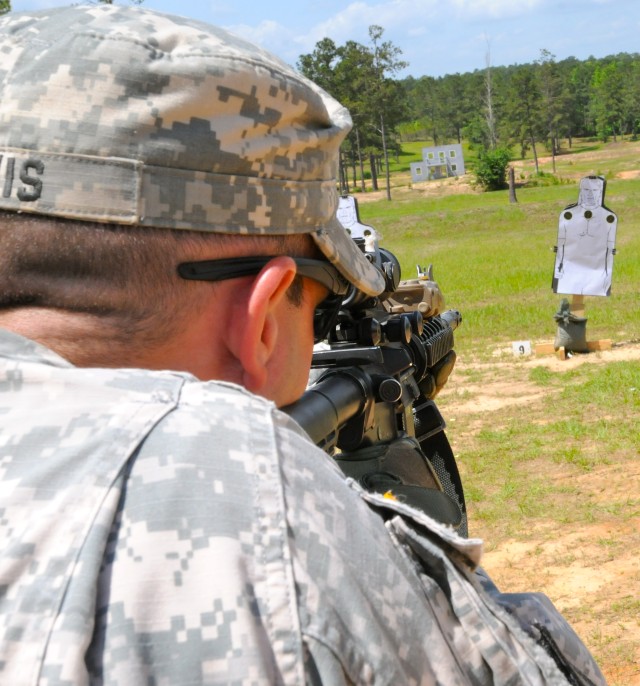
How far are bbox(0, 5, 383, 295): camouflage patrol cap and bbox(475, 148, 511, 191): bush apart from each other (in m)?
53.9

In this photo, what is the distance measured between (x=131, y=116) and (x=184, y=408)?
366 millimetres

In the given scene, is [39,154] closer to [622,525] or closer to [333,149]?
[333,149]

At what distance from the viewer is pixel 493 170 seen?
176 feet

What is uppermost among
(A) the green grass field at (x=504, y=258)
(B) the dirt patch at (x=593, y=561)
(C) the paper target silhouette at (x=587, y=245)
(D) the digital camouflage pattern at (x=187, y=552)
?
(D) the digital camouflage pattern at (x=187, y=552)

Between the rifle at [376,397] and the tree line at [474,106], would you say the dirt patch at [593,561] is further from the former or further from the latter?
the tree line at [474,106]

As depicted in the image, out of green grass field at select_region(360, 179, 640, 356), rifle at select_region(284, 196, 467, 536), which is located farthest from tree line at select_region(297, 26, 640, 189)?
rifle at select_region(284, 196, 467, 536)

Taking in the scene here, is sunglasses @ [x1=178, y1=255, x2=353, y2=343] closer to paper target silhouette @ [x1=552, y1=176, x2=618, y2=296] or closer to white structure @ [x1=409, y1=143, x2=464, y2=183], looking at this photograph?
paper target silhouette @ [x1=552, y1=176, x2=618, y2=296]

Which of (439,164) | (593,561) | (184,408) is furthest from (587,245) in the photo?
(439,164)

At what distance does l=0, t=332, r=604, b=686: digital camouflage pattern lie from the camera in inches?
31.9

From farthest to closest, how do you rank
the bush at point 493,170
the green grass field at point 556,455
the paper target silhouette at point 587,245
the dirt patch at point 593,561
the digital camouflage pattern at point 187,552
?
the bush at point 493,170
the paper target silhouette at point 587,245
the green grass field at point 556,455
the dirt patch at point 593,561
the digital camouflage pattern at point 187,552

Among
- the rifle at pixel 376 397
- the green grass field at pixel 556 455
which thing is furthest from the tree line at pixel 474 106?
the rifle at pixel 376 397

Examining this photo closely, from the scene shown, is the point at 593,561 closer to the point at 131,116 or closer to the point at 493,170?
the point at 131,116

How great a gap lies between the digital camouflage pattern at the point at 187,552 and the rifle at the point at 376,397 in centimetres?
107

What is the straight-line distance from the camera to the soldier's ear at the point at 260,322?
3.81 feet
